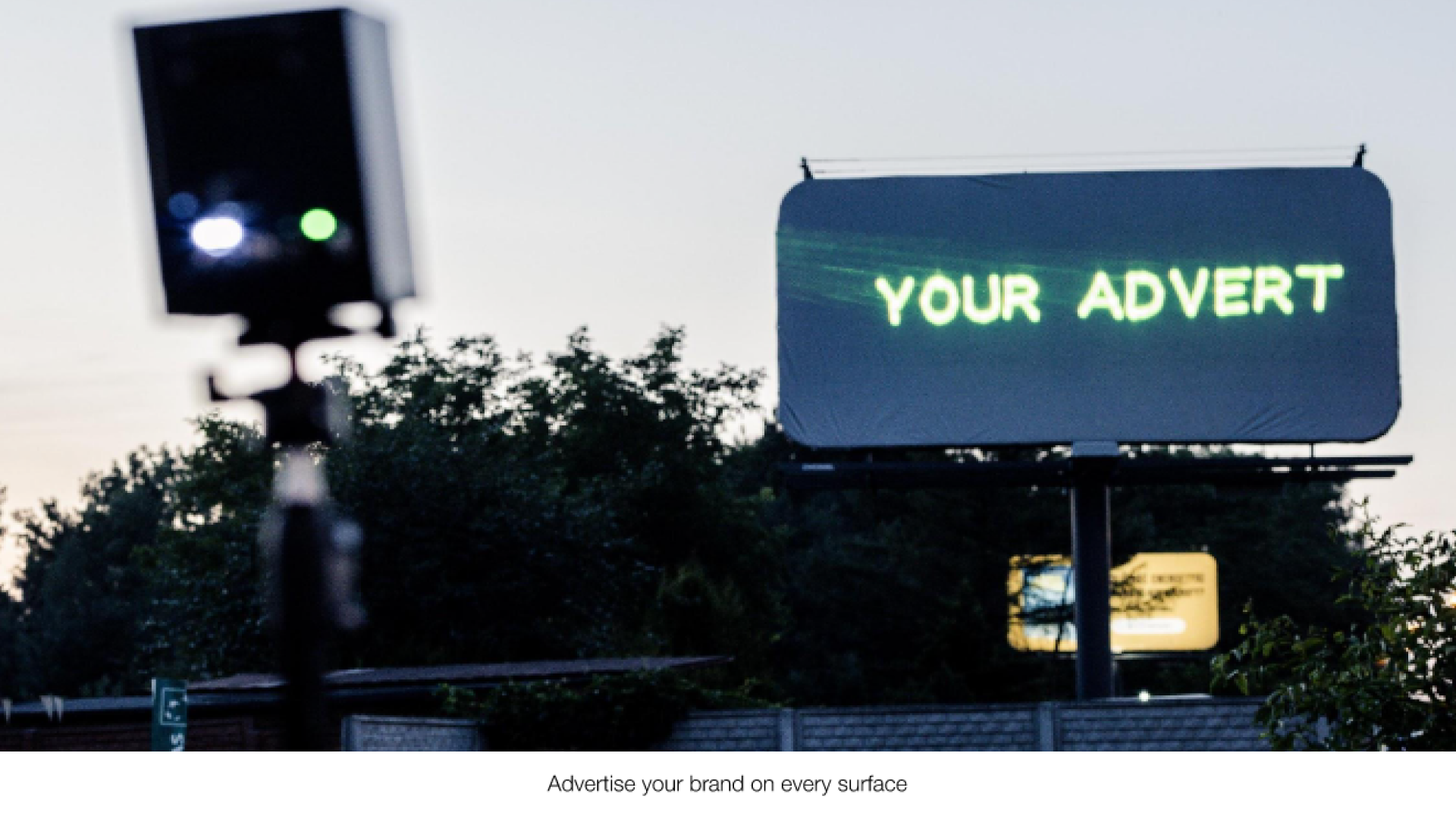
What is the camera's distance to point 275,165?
3.42 m

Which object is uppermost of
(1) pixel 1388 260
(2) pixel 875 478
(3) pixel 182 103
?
(3) pixel 182 103

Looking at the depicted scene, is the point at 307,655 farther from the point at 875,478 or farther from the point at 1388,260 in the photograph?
the point at 1388,260

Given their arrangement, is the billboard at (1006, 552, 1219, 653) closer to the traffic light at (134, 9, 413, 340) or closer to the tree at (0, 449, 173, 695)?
the traffic light at (134, 9, 413, 340)

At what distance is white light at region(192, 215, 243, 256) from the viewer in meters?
3.39

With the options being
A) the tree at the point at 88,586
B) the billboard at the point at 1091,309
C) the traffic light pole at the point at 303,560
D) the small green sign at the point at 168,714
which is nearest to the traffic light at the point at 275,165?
the traffic light pole at the point at 303,560

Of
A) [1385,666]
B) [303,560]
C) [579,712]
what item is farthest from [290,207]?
[579,712]

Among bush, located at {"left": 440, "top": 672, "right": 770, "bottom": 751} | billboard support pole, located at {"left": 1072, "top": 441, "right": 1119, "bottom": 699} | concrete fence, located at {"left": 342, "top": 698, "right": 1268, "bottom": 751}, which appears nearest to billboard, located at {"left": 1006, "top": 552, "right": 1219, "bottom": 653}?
billboard support pole, located at {"left": 1072, "top": 441, "right": 1119, "bottom": 699}

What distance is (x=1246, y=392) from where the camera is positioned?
19266 mm

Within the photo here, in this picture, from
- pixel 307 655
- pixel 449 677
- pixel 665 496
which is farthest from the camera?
pixel 665 496

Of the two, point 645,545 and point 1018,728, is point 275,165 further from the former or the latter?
point 645,545

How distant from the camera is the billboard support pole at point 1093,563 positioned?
18984 millimetres

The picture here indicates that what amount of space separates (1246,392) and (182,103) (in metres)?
17.2
